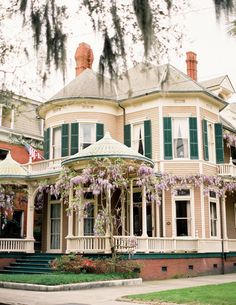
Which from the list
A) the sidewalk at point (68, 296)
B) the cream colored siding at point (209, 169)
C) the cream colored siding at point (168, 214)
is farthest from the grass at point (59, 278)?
the cream colored siding at point (209, 169)

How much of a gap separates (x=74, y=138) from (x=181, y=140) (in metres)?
4.95

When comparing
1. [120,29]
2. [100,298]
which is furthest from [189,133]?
[120,29]

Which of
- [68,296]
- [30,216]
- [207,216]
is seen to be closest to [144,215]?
[207,216]

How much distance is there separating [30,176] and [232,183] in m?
9.00

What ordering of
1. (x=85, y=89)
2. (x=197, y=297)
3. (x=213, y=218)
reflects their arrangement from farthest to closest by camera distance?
(x=85, y=89)
(x=213, y=218)
(x=197, y=297)

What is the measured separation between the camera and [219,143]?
2288 centimetres

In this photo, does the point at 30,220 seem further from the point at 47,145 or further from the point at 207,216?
the point at 207,216

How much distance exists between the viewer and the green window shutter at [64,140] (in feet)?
74.7

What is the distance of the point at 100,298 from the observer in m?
11.8

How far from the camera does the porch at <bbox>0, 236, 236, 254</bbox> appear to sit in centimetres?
1773

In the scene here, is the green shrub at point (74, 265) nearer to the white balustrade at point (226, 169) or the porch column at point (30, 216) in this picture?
the porch column at point (30, 216)

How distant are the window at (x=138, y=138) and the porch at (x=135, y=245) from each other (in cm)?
464

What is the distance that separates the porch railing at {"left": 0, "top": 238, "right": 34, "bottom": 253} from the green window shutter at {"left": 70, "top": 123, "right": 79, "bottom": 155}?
14.9 feet

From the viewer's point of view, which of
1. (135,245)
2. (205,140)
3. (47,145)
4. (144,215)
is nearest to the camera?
(135,245)
